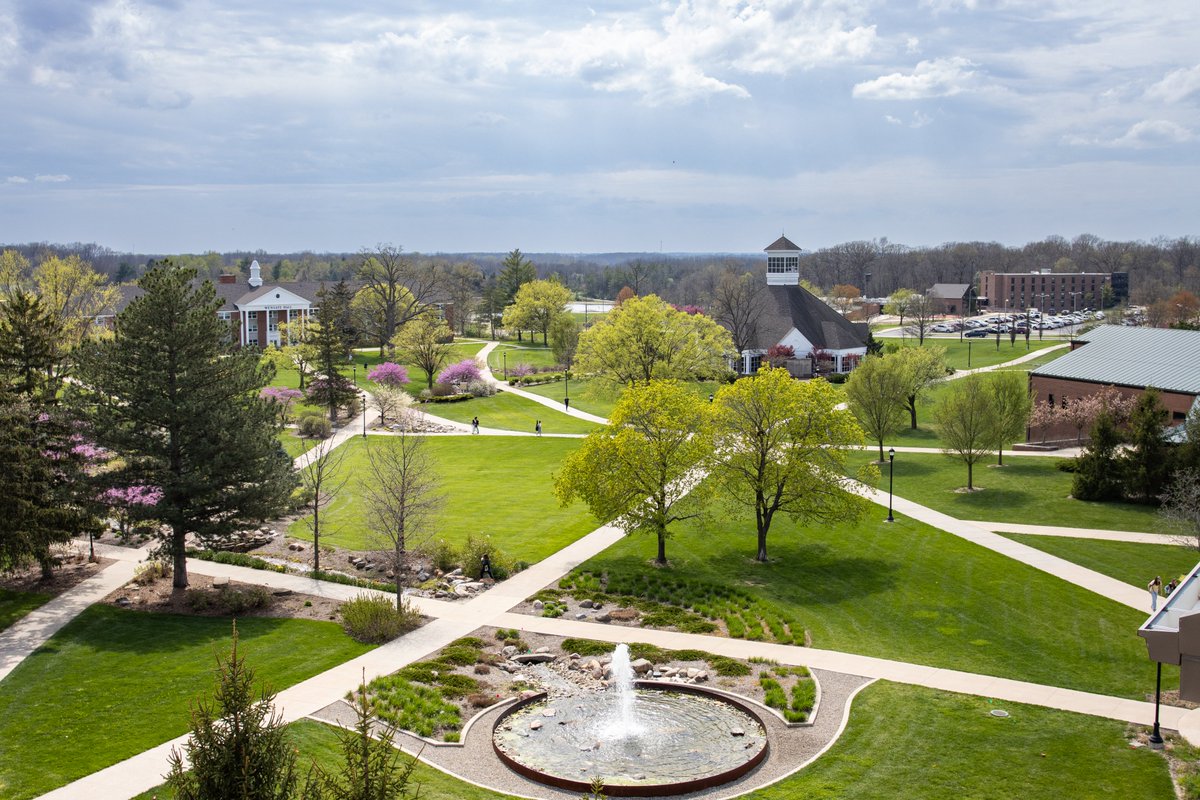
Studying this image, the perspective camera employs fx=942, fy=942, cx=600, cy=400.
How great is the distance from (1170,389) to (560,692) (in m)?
37.9

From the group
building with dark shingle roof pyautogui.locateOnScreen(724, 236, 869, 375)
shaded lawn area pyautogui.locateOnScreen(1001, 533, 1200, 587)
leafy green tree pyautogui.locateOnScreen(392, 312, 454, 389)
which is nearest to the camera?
shaded lawn area pyautogui.locateOnScreen(1001, 533, 1200, 587)

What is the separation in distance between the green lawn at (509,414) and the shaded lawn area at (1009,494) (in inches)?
727

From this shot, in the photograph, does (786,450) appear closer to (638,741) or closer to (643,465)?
(643,465)

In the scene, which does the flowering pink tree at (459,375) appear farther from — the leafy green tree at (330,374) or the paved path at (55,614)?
the paved path at (55,614)

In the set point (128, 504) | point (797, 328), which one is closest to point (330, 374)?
point (128, 504)

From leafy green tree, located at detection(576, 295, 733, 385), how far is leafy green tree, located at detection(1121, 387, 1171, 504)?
25.3m

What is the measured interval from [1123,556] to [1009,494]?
30.7ft

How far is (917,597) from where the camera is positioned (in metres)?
29.0

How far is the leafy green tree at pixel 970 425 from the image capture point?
143ft

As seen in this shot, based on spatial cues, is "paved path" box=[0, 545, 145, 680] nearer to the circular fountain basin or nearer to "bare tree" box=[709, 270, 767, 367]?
the circular fountain basin

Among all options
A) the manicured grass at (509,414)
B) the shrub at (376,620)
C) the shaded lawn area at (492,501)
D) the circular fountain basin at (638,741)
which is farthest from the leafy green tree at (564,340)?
the circular fountain basin at (638,741)

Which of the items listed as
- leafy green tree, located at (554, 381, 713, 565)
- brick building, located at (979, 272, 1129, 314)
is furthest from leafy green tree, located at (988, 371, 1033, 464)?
brick building, located at (979, 272, 1129, 314)

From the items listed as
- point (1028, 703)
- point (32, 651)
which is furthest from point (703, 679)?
point (32, 651)

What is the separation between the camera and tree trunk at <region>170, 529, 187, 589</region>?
27.4m
